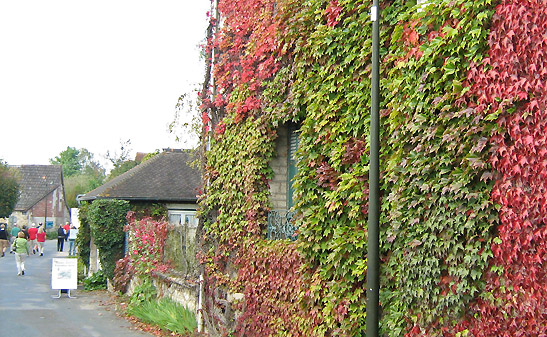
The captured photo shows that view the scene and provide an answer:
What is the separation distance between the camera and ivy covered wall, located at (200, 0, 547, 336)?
17.6 ft

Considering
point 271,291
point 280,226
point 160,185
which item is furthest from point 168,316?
point 160,185

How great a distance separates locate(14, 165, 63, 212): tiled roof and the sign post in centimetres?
4869

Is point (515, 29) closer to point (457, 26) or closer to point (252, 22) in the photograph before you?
point (457, 26)

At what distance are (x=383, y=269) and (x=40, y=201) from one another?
6472 cm

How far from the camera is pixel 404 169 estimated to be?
6.55 metres

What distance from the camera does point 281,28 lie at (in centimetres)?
977

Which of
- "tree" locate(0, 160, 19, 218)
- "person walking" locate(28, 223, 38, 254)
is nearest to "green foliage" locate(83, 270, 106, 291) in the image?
"person walking" locate(28, 223, 38, 254)

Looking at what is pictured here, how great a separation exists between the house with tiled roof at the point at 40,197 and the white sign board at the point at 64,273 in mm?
45573

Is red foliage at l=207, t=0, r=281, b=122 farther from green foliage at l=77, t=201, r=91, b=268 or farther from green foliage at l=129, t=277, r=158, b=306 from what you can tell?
green foliage at l=77, t=201, r=91, b=268

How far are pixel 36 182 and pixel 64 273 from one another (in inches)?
2185

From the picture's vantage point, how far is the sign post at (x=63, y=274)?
17656 mm

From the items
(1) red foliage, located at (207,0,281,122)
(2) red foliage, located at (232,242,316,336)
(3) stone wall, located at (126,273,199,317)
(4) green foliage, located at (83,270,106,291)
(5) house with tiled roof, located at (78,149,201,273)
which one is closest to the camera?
(2) red foliage, located at (232,242,316,336)

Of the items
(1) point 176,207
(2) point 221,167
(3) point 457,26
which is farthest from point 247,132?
(1) point 176,207

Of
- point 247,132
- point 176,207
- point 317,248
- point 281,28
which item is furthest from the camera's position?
point 176,207
